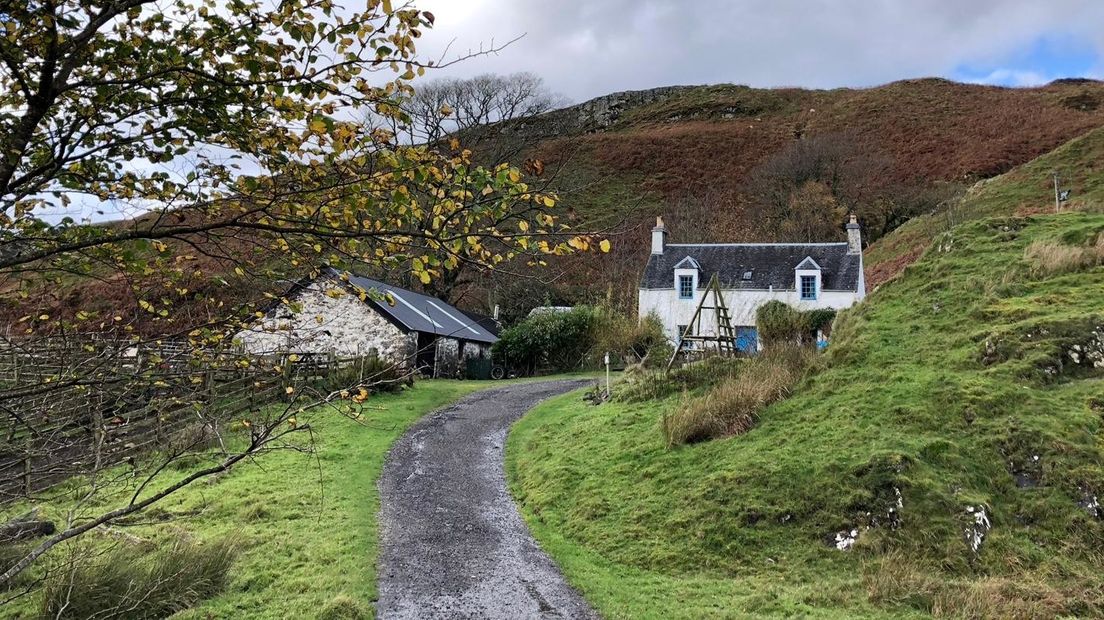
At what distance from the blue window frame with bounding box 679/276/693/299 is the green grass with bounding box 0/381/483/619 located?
745 inches

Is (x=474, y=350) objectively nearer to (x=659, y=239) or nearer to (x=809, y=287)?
(x=659, y=239)

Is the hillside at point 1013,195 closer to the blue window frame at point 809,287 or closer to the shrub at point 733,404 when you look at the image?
the blue window frame at point 809,287

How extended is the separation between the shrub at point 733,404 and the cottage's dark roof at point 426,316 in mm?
13605

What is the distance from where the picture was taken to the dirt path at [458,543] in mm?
7367

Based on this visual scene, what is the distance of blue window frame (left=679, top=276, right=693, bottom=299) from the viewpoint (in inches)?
1211

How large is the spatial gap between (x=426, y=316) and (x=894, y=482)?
18111 millimetres

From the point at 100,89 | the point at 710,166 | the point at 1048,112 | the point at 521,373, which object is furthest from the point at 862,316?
the point at 1048,112

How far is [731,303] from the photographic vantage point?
29719 mm

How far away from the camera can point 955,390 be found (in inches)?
380

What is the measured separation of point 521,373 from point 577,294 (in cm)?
1090

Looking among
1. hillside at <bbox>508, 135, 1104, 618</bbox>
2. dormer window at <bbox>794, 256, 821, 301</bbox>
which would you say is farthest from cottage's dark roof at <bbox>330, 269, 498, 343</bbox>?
dormer window at <bbox>794, 256, 821, 301</bbox>

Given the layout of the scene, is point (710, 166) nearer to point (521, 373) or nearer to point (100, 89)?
point (521, 373)

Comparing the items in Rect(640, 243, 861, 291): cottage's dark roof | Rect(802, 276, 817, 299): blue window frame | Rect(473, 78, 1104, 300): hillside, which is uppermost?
Rect(473, 78, 1104, 300): hillside

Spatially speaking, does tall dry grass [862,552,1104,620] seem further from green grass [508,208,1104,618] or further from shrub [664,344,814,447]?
shrub [664,344,814,447]
